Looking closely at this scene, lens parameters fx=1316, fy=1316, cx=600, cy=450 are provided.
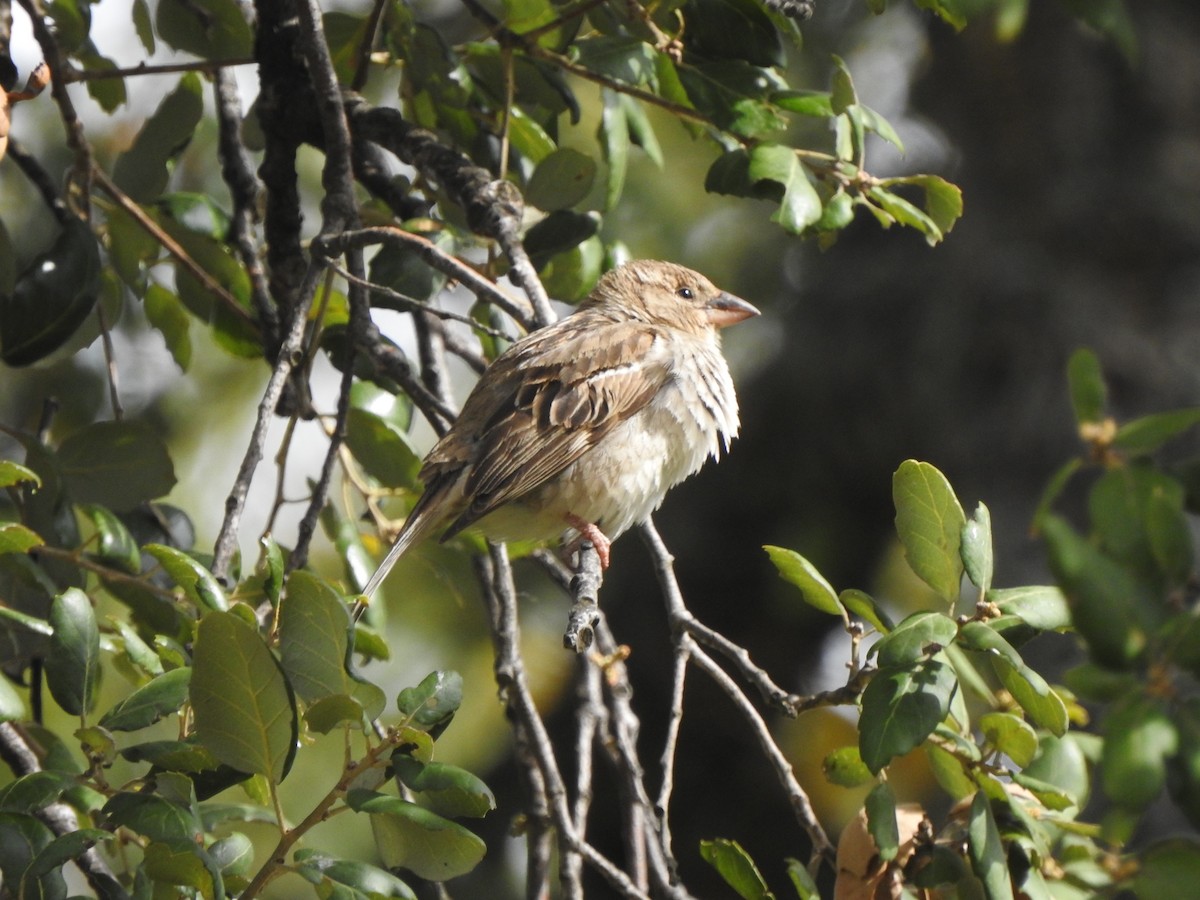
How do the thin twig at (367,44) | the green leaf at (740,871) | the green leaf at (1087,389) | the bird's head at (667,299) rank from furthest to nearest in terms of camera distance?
1. the bird's head at (667,299)
2. the thin twig at (367,44)
3. the green leaf at (740,871)
4. the green leaf at (1087,389)

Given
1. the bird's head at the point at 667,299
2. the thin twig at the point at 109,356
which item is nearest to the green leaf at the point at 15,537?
the thin twig at the point at 109,356

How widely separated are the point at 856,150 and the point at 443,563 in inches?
59.3

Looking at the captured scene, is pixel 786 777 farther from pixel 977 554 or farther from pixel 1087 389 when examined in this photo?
pixel 1087 389

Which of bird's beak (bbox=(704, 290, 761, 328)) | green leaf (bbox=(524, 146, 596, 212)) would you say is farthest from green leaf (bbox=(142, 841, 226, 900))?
bird's beak (bbox=(704, 290, 761, 328))

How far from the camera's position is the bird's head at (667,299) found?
4.28m

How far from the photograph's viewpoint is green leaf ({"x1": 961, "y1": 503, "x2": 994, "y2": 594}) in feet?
6.89

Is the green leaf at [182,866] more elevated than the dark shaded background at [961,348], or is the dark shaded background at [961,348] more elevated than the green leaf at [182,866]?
the green leaf at [182,866]

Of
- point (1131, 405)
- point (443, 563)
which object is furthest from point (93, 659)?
point (1131, 405)

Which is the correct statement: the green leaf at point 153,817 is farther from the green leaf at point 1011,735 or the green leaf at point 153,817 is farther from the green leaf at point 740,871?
the green leaf at point 1011,735

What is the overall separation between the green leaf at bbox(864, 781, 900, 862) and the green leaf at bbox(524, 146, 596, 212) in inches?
66.0

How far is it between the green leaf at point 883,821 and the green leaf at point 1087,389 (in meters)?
0.98

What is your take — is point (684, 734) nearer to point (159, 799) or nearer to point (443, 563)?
point (443, 563)

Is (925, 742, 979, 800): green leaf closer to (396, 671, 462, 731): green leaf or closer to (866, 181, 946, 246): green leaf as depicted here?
(396, 671, 462, 731): green leaf

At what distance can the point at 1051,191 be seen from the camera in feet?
24.3
